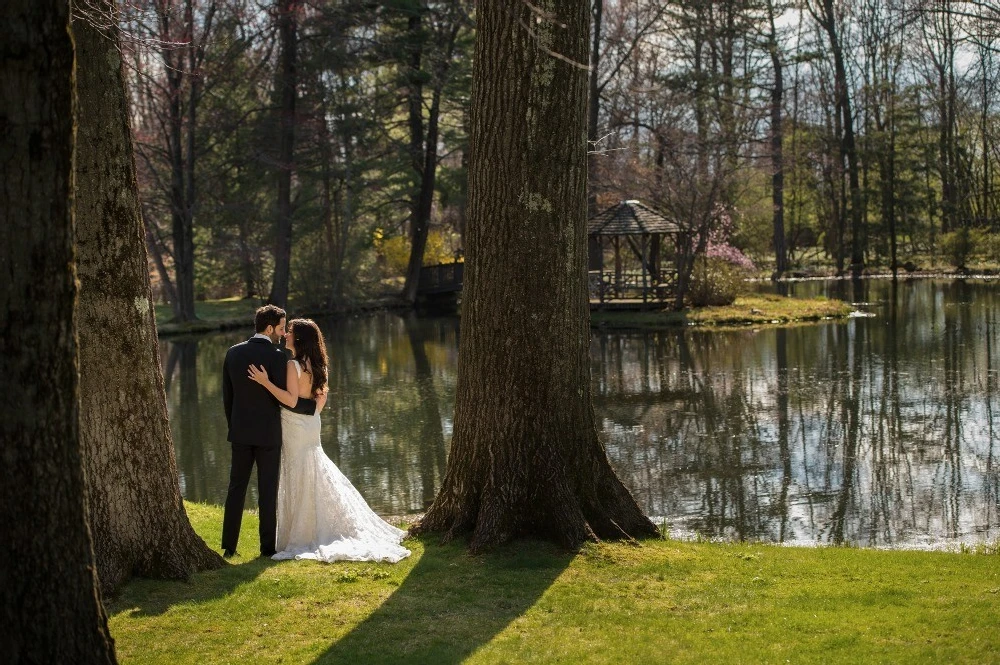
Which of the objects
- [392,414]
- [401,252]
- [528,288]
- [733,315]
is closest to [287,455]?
[528,288]

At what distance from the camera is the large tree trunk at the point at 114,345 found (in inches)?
219

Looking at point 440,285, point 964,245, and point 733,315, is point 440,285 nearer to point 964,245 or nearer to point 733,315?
point 733,315

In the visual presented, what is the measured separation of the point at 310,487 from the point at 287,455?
27 centimetres

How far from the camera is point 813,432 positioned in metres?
13.1

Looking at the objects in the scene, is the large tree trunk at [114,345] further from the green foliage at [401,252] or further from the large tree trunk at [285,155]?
the green foliage at [401,252]

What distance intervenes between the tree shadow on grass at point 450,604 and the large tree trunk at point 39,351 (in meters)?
1.41

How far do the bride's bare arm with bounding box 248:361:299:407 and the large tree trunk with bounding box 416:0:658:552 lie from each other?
1081mm

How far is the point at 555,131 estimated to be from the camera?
6.69m

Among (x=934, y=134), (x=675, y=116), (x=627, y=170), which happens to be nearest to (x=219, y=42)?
(x=627, y=170)

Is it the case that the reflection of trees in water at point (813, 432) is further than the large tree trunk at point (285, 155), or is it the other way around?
the large tree trunk at point (285, 155)

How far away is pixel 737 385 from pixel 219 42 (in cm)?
2163

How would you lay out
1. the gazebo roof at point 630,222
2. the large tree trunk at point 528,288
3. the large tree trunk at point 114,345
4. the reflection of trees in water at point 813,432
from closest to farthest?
the large tree trunk at point 114,345
the large tree trunk at point 528,288
the reflection of trees in water at point 813,432
the gazebo roof at point 630,222

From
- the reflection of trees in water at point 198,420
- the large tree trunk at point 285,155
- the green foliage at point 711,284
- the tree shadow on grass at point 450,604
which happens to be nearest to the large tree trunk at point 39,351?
the tree shadow on grass at point 450,604

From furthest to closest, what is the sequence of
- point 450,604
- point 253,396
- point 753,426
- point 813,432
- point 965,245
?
point 965,245 < point 753,426 < point 813,432 < point 253,396 < point 450,604
